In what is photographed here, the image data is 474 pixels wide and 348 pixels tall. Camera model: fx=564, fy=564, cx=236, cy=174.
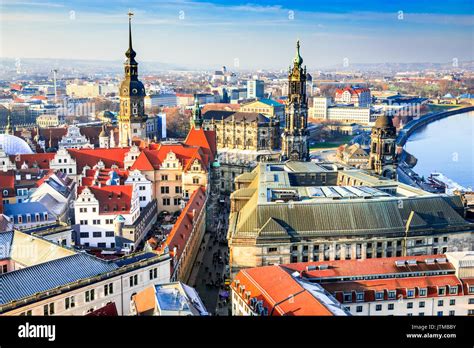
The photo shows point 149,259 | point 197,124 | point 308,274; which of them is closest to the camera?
point 308,274

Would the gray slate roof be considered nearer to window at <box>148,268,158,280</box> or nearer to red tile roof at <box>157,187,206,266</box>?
window at <box>148,268,158,280</box>

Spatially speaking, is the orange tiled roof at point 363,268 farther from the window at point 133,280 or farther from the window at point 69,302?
the window at point 69,302

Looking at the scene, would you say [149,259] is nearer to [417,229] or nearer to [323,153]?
[417,229]

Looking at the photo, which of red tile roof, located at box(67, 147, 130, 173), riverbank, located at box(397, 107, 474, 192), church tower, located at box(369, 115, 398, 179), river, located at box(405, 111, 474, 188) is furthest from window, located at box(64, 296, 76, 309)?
river, located at box(405, 111, 474, 188)

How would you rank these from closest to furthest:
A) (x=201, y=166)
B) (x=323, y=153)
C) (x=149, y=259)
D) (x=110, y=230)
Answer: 1. (x=149, y=259)
2. (x=110, y=230)
3. (x=201, y=166)
4. (x=323, y=153)
